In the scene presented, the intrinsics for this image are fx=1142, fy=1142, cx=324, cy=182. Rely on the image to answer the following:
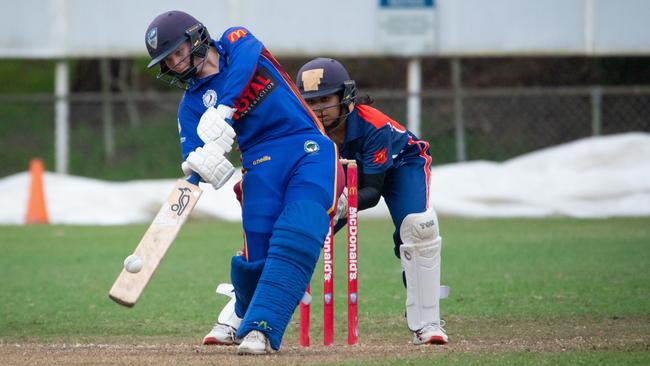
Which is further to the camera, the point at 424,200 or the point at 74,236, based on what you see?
the point at 74,236

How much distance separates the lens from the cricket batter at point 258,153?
5.91 m

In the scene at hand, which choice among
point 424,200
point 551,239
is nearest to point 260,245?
point 424,200

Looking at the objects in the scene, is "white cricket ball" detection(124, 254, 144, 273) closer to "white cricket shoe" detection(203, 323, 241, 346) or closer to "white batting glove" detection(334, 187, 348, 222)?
"white cricket shoe" detection(203, 323, 241, 346)

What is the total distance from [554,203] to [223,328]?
10.1 m

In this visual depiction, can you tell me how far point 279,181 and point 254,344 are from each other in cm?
90

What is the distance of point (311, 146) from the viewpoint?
618cm

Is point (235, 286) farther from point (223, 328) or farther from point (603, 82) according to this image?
point (603, 82)

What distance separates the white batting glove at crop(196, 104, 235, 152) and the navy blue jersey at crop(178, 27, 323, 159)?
0.72 feet

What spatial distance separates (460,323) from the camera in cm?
813

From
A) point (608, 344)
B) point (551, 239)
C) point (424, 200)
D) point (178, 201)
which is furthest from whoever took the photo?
point (551, 239)

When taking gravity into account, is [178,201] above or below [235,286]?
above

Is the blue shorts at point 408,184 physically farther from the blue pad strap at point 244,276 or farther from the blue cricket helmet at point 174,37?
the blue cricket helmet at point 174,37

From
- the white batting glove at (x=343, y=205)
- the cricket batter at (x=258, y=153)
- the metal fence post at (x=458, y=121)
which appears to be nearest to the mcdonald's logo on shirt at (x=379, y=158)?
the white batting glove at (x=343, y=205)

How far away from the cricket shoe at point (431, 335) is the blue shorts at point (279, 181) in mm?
1282
